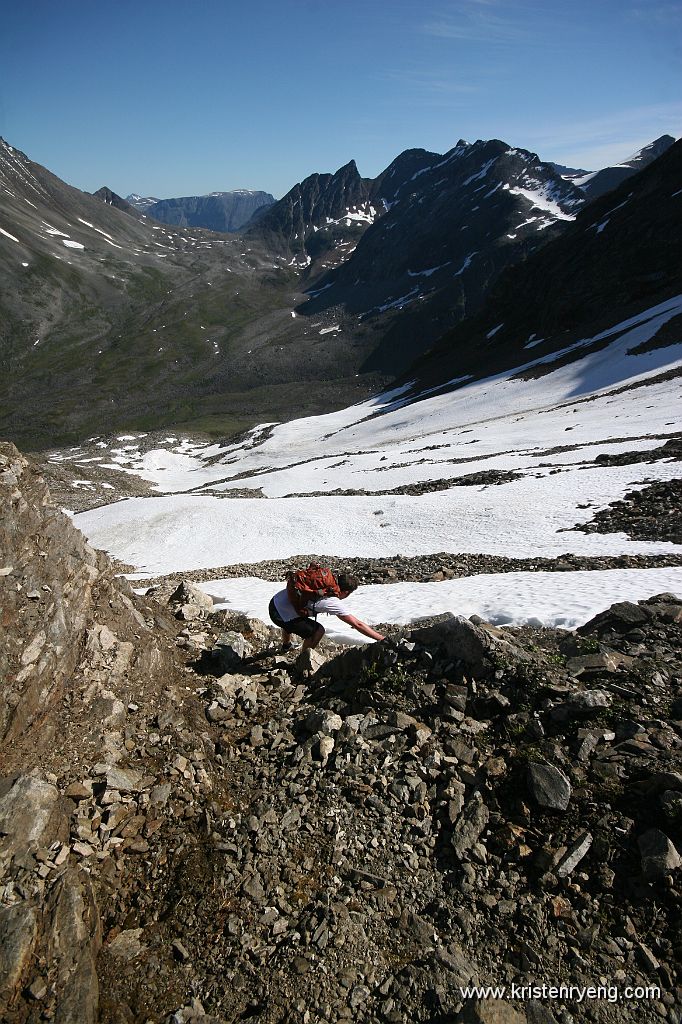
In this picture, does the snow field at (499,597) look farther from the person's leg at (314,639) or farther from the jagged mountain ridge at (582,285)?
the jagged mountain ridge at (582,285)

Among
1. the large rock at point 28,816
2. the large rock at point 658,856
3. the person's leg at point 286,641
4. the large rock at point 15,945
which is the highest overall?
the large rock at point 28,816

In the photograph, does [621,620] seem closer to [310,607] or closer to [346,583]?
[346,583]

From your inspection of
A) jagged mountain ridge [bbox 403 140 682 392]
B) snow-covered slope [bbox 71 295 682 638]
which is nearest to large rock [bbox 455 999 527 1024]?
snow-covered slope [bbox 71 295 682 638]

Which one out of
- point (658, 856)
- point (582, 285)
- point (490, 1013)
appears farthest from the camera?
point (582, 285)

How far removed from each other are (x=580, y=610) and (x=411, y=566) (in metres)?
8.82

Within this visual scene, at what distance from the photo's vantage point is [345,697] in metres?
8.58

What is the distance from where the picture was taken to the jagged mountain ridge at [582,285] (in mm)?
87750

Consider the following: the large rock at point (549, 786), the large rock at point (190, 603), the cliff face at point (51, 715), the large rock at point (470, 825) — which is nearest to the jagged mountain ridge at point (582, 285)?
the large rock at point (190, 603)

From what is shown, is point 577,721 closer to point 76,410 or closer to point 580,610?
point 580,610

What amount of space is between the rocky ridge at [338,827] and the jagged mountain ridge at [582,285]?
253 feet

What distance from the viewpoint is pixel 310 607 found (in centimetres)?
1012

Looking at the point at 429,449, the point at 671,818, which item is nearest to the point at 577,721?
the point at 671,818

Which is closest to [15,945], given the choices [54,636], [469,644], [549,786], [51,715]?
[51,715]

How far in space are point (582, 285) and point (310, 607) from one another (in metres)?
107
